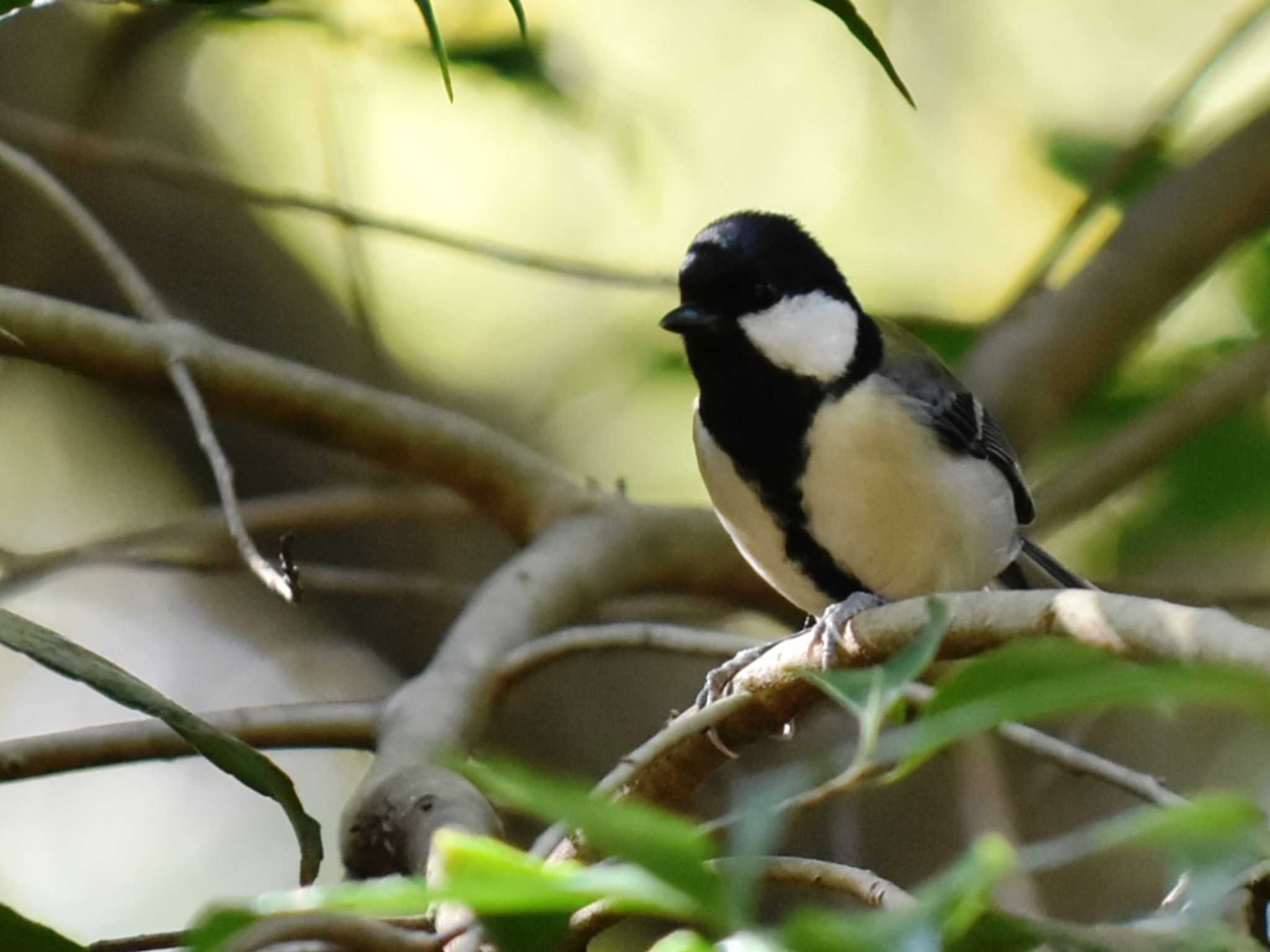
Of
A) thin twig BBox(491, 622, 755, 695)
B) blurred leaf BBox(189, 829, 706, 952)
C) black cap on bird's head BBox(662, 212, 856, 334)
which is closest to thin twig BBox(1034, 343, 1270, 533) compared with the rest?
black cap on bird's head BBox(662, 212, 856, 334)

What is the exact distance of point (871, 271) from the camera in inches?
101

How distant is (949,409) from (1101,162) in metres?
0.63

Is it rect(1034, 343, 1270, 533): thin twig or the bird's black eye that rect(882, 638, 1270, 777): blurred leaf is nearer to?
the bird's black eye

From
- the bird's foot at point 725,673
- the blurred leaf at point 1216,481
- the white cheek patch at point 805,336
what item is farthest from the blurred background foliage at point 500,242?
the bird's foot at point 725,673

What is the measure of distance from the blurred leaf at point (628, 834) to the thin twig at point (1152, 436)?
1488 mm

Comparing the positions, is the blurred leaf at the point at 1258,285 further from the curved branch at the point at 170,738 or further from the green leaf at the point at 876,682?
the green leaf at the point at 876,682

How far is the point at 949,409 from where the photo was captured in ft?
5.13

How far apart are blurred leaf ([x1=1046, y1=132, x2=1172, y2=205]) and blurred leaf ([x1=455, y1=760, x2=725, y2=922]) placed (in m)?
1.72

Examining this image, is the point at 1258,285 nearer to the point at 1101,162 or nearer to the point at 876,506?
the point at 1101,162

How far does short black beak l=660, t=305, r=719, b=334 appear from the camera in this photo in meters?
1.41

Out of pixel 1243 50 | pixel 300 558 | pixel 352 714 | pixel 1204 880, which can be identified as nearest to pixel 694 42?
pixel 1243 50

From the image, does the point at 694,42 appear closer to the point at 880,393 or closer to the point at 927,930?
the point at 880,393

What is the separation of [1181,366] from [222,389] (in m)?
1.22

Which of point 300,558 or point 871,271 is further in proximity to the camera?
point 871,271
